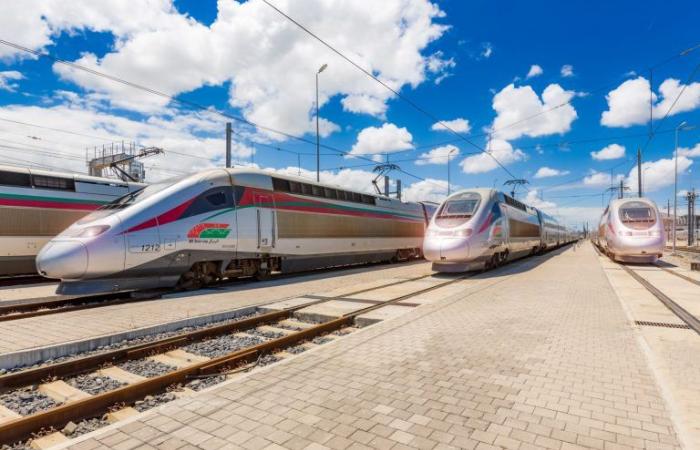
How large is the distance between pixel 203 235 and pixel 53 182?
6882 mm

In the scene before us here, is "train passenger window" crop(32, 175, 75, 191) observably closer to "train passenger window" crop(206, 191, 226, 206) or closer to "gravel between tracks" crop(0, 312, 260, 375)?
"train passenger window" crop(206, 191, 226, 206)

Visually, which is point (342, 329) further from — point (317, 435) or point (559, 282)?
point (559, 282)

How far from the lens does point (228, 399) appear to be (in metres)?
4.10

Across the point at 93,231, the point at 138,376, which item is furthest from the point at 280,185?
the point at 138,376

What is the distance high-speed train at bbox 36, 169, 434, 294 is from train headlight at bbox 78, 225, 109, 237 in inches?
1.2

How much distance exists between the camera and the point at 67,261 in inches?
372

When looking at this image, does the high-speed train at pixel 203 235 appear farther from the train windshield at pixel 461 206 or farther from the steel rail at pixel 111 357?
the train windshield at pixel 461 206

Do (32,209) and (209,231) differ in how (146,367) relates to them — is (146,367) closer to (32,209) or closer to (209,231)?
(209,231)

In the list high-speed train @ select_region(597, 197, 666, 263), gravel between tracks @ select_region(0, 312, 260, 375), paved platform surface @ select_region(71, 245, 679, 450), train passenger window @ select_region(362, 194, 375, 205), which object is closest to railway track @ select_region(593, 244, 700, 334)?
paved platform surface @ select_region(71, 245, 679, 450)

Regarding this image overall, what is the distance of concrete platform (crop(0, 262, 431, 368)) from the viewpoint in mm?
5910

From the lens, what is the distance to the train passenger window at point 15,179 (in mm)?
12980

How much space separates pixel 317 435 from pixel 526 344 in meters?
3.89

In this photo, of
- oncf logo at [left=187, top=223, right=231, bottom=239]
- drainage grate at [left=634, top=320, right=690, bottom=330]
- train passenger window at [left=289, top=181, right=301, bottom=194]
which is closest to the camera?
drainage grate at [left=634, top=320, right=690, bottom=330]

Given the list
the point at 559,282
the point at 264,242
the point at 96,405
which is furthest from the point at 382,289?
the point at 96,405
